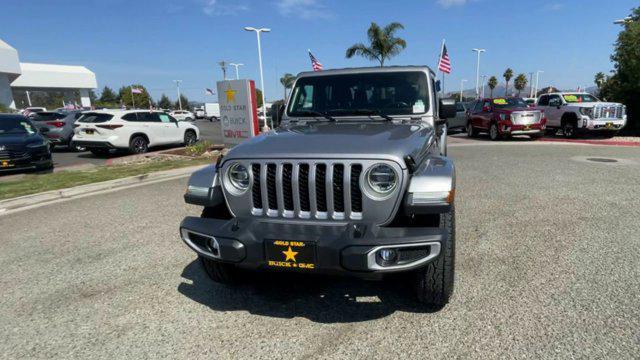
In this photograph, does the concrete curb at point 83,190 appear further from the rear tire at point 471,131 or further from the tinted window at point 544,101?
the tinted window at point 544,101

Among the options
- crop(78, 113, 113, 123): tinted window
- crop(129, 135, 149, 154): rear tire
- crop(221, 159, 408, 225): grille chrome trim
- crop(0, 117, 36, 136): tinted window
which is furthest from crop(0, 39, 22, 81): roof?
crop(221, 159, 408, 225): grille chrome trim

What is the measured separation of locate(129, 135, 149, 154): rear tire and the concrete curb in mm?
5304

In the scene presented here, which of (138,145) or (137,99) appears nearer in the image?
(138,145)

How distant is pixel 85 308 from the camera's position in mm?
3238

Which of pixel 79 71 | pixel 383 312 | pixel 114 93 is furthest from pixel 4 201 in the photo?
pixel 114 93

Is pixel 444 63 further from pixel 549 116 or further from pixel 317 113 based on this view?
pixel 317 113

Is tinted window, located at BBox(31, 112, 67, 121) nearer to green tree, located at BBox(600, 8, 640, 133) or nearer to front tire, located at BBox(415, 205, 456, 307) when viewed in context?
front tire, located at BBox(415, 205, 456, 307)

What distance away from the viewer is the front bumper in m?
2.35

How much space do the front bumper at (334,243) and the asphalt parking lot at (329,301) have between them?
587 mm

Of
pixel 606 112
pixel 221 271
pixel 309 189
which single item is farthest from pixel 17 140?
pixel 606 112

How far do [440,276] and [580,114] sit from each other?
1546 cm

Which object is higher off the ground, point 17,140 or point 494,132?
point 17,140

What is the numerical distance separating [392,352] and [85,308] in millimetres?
2487

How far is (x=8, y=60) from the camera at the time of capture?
138 ft
